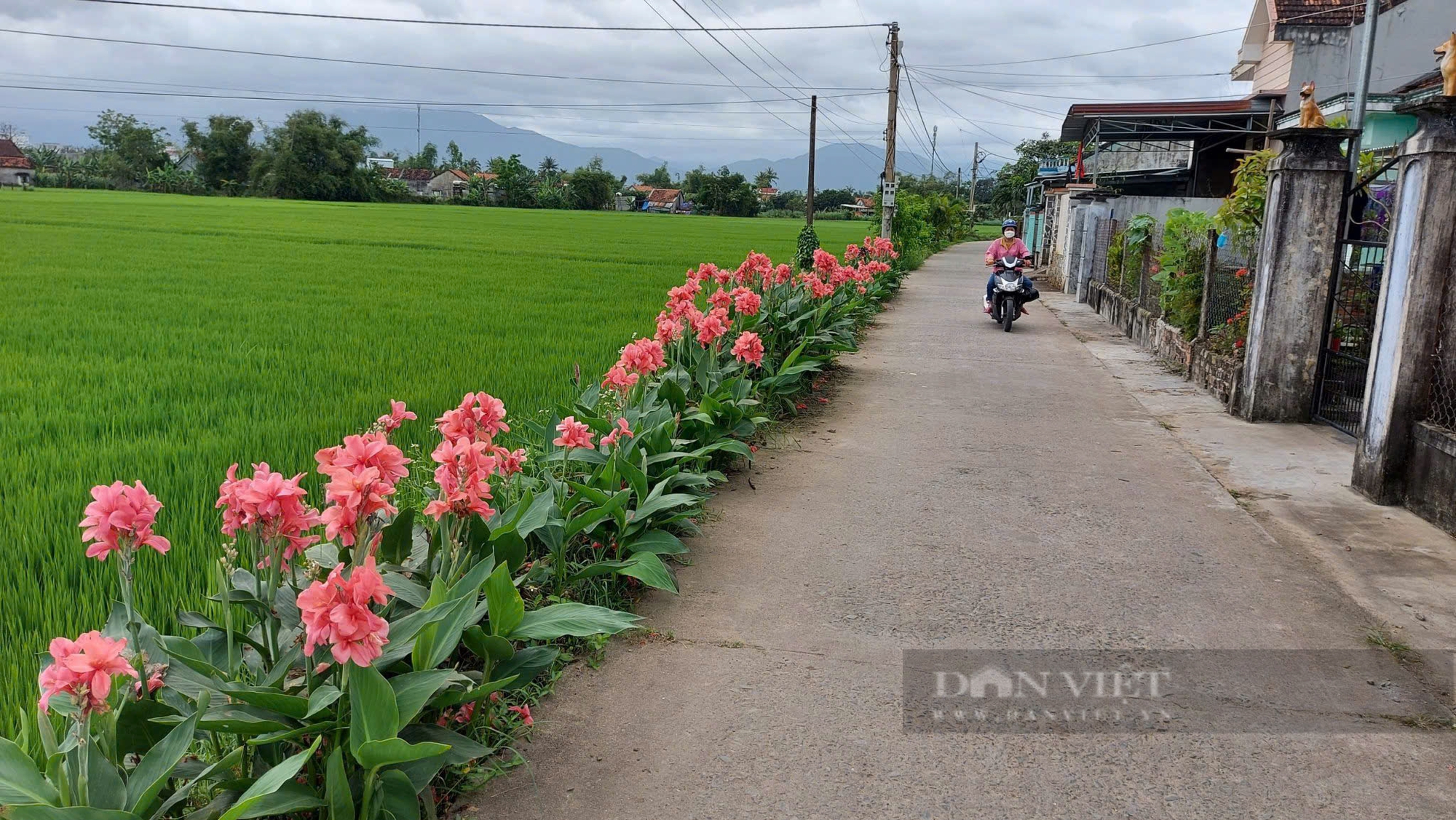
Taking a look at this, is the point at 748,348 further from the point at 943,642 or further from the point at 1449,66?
the point at 1449,66

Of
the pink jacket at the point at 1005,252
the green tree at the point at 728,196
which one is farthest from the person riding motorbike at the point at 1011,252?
the green tree at the point at 728,196

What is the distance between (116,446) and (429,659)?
373cm

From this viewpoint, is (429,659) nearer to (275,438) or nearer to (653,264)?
(275,438)

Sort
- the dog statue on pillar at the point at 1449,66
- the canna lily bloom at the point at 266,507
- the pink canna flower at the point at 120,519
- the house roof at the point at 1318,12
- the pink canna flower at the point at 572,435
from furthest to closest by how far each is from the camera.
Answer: the house roof at the point at 1318,12 → the dog statue on pillar at the point at 1449,66 → the pink canna flower at the point at 572,435 → the canna lily bloom at the point at 266,507 → the pink canna flower at the point at 120,519

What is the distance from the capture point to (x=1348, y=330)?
300 inches

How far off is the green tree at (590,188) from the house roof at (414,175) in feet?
99.0

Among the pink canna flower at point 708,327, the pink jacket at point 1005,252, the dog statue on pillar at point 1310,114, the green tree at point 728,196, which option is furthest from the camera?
the green tree at point 728,196

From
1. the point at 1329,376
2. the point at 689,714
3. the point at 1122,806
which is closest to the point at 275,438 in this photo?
the point at 689,714

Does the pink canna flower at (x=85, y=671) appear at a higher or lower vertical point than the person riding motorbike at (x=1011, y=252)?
lower

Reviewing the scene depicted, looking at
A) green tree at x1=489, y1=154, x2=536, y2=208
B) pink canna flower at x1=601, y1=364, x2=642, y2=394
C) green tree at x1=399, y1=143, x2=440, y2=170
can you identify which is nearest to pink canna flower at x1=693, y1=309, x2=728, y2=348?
pink canna flower at x1=601, y1=364, x2=642, y2=394

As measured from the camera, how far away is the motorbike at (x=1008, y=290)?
45.9 feet

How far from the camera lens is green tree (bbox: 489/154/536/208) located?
3406 inches

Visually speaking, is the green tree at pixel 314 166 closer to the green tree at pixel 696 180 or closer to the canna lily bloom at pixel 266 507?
the green tree at pixel 696 180

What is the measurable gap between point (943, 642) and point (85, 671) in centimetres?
266
